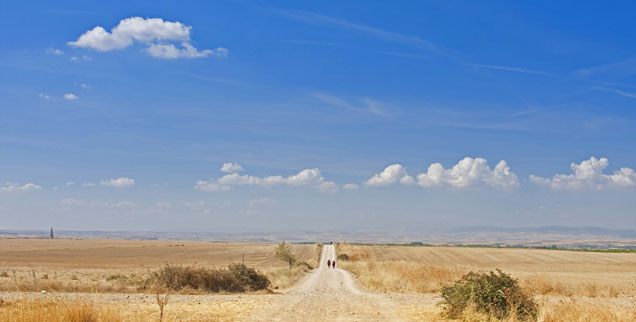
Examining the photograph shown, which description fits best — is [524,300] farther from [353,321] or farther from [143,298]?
[143,298]

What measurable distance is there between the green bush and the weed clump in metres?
14.7

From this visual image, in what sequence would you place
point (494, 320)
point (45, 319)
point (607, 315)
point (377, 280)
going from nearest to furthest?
point (45, 319), point (607, 315), point (494, 320), point (377, 280)

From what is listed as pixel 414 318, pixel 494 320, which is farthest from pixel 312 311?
pixel 494 320

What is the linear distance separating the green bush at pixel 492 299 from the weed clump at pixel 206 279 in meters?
14.7

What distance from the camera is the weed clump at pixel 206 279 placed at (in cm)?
2833

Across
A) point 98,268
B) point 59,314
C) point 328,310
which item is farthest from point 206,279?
point 98,268

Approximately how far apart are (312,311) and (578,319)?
368 inches

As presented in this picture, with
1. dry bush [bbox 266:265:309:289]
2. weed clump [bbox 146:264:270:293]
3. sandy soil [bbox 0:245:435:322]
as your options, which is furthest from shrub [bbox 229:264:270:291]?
sandy soil [bbox 0:245:435:322]

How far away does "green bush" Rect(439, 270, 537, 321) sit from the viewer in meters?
16.8

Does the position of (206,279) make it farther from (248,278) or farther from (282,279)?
(282,279)

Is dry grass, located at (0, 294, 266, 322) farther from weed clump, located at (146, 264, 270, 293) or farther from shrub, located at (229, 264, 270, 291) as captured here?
shrub, located at (229, 264, 270, 291)

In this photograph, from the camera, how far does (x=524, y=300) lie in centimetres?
1709

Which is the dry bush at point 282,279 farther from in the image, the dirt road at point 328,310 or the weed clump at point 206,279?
the dirt road at point 328,310

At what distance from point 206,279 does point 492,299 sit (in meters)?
16.9
